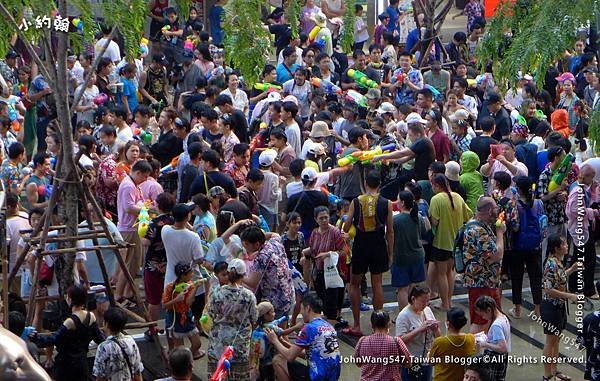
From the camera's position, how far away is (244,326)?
9.41m

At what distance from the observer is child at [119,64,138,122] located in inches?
681

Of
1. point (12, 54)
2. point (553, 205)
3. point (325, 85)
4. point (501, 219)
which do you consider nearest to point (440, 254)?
A: point (501, 219)

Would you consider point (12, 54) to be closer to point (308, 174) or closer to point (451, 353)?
point (308, 174)

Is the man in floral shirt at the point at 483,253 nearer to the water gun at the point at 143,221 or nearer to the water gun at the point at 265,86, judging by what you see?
the water gun at the point at 143,221

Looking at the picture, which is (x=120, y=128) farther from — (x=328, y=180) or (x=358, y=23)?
(x=358, y=23)

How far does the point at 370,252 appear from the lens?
11.6 metres

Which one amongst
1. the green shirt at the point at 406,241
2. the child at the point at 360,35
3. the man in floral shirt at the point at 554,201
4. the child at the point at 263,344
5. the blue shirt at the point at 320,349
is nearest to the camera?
the blue shirt at the point at 320,349

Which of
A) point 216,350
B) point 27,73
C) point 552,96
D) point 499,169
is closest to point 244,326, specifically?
point 216,350

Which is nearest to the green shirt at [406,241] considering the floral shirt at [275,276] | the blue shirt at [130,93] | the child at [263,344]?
the floral shirt at [275,276]

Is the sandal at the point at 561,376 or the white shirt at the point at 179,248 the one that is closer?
the white shirt at the point at 179,248

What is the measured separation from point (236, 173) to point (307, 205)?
4.45ft

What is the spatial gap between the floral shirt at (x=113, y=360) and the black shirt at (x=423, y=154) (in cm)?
586

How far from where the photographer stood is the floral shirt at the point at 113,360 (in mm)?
8641

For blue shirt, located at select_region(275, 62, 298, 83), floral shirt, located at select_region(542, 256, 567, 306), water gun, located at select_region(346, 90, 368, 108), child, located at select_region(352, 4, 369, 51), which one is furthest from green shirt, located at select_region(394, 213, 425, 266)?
child, located at select_region(352, 4, 369, 51)
